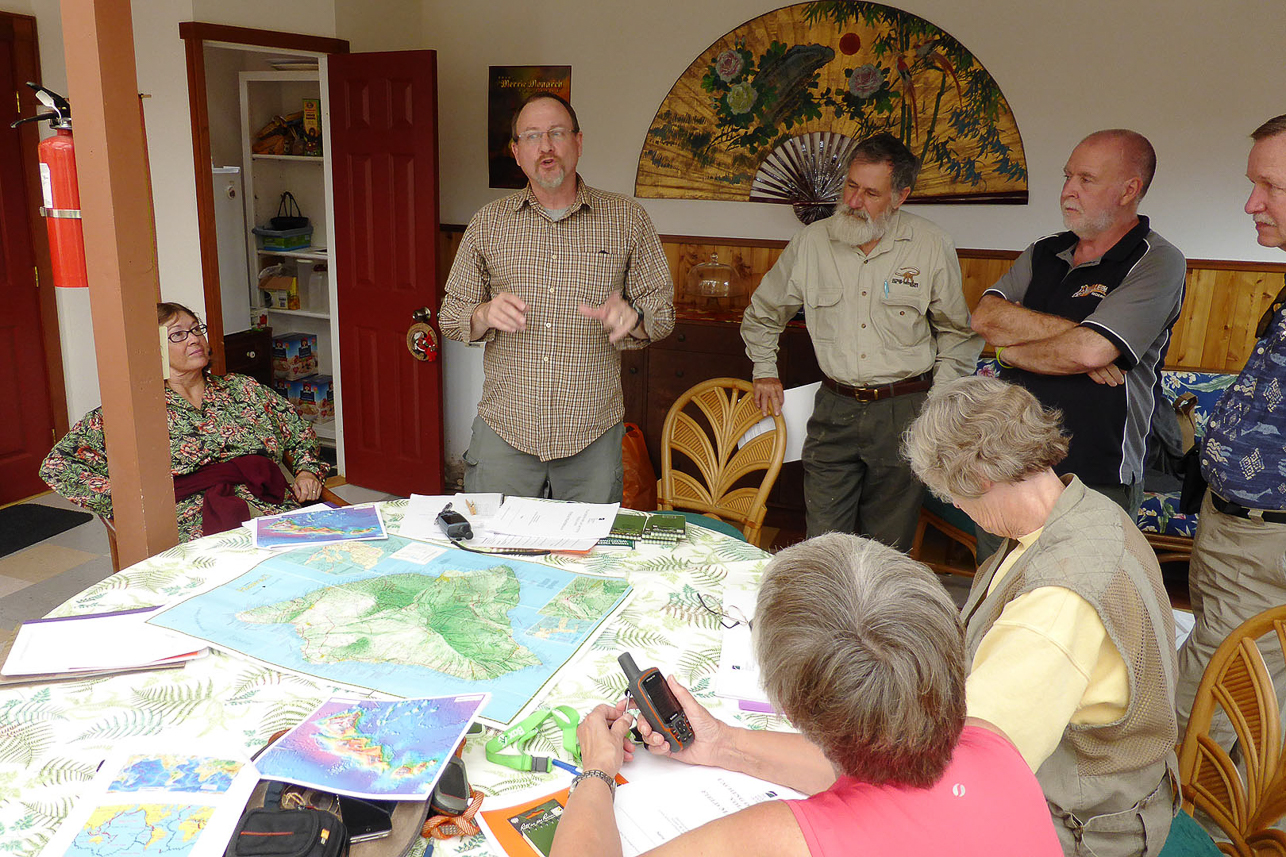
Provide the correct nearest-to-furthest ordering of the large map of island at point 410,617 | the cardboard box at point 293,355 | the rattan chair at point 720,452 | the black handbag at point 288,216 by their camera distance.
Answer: the large map of island at point 410,617 < the rattan chair at point 720,452 < the black handbag at point 288,216 < the cardboard box at point 293,355

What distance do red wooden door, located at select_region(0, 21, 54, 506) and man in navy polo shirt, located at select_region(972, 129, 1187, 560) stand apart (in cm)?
418

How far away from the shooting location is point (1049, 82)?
12.2ft

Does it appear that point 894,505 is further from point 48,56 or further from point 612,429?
point 48,56

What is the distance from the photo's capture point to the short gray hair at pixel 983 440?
1.44 metres

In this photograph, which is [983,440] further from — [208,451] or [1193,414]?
[1193,414]

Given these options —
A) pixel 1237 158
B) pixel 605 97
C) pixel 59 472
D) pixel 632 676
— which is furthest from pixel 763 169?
pixel 632 676

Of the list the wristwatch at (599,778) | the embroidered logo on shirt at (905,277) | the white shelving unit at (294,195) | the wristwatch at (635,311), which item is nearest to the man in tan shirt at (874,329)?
the embroidered logo on shirt at (905,277)

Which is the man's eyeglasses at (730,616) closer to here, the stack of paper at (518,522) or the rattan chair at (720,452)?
the stack of paper at (518,522)

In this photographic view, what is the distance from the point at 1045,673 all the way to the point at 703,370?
9.67 feet

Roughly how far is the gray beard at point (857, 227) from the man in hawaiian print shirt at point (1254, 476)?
0.99m

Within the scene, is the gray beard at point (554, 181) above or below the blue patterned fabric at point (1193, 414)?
above

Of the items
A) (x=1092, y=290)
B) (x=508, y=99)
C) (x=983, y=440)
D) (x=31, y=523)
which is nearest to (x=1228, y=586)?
(x=1092, y=290)

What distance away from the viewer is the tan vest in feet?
4.21

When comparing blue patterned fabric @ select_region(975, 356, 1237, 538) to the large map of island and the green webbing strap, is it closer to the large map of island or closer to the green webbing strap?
the large map of island
